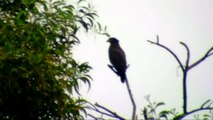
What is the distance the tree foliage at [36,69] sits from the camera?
3807 mm

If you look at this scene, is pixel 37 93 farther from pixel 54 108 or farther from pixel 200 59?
pixel 200 59

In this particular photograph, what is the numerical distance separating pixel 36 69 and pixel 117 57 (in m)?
3.70

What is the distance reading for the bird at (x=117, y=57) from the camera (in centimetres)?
701

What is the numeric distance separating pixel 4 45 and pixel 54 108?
67 centimetres

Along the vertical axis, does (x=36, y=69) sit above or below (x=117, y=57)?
below

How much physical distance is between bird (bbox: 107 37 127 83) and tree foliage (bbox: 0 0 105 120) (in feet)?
7.60

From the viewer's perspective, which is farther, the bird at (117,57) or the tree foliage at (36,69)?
the bird at (117,57)

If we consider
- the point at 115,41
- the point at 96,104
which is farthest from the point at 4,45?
the point at 115,41

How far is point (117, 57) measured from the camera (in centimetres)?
748

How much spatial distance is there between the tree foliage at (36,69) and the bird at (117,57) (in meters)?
2.32

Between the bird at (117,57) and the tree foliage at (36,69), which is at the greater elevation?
the bird at (117,57)

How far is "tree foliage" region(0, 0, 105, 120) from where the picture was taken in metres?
3.81

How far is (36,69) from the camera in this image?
3852 mm

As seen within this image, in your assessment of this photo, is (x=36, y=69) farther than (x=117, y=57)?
No
